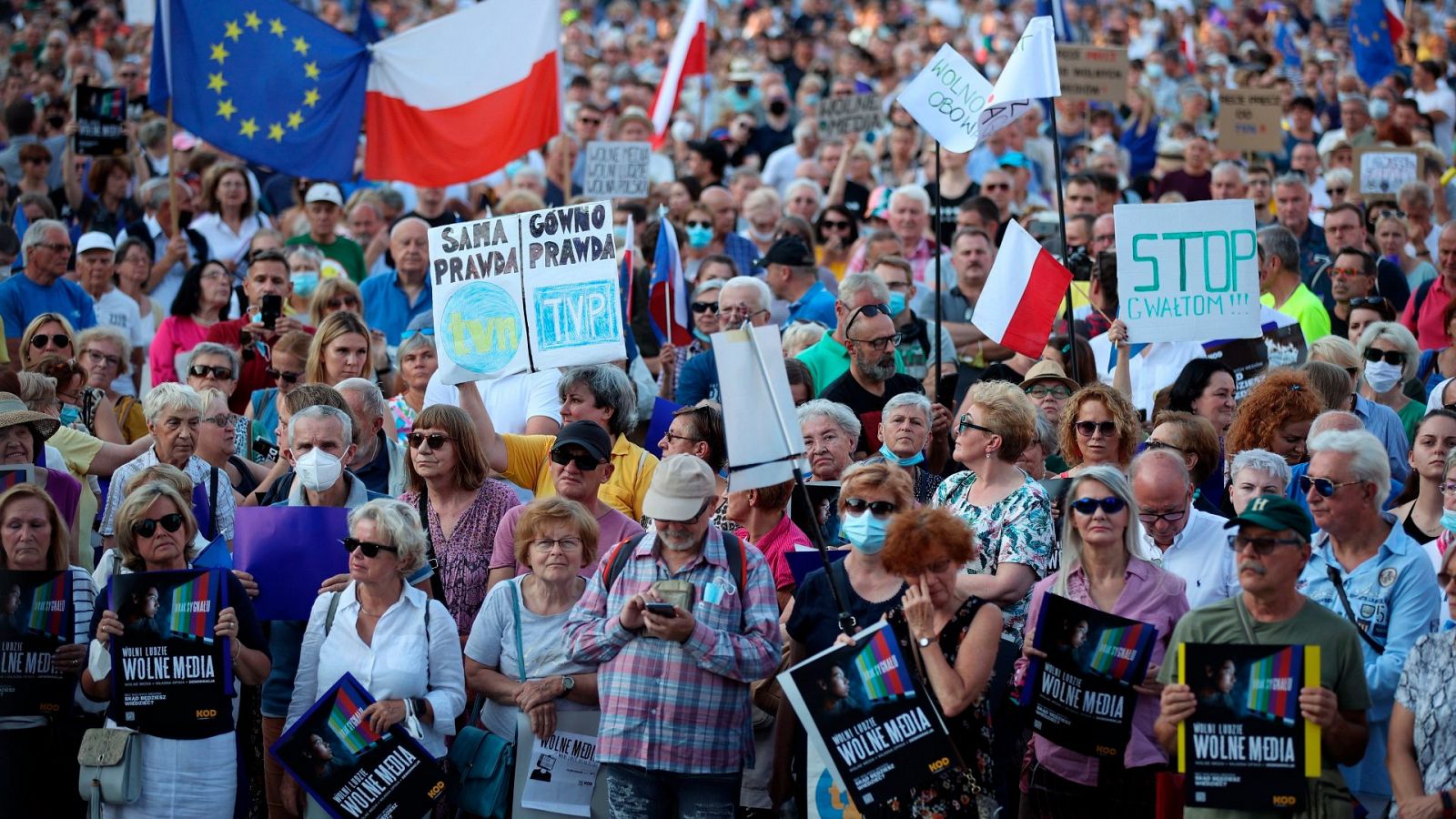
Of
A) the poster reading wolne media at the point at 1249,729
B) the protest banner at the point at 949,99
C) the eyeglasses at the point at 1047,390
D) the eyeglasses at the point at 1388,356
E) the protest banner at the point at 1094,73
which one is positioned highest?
the protest banner at the point at 1094,73

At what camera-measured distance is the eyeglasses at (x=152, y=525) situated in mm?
6672

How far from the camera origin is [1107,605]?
237 inches

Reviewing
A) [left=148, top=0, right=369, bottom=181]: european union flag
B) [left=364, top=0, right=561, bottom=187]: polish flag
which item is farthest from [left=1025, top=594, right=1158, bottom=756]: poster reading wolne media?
[left=148, top=0, right=369, bottom=181]: european union flag

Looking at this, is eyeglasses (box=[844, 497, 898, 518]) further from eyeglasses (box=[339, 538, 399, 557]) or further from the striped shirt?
eyeglasses (box=[339, 538, 399, 557])

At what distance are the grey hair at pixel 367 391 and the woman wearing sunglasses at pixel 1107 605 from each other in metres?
3.26

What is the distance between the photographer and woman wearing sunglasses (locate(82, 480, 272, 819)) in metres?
6.53

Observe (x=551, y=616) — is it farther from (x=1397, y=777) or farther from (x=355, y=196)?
(x=355, y=196)

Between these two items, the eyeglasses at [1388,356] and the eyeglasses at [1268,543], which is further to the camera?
the eyeglasses at [1388,356]

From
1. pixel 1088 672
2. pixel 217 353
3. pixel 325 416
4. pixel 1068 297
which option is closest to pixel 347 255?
pixel 217 353

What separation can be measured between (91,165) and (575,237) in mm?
7549

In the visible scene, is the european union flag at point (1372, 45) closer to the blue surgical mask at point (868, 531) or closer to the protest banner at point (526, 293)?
the protest banner at point (526, 293)

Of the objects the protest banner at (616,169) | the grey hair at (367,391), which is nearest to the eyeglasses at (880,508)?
the grey hair at (367,391)

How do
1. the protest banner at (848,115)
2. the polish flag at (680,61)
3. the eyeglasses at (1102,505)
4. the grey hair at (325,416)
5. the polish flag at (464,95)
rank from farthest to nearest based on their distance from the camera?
the polish flag at (680,61)
the protest banner at (848,115)
the polish flag at (464,95)
the grey hair at (325,416)
the eyeglasses at (1102,505)

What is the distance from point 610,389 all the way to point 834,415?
39.7 inches
